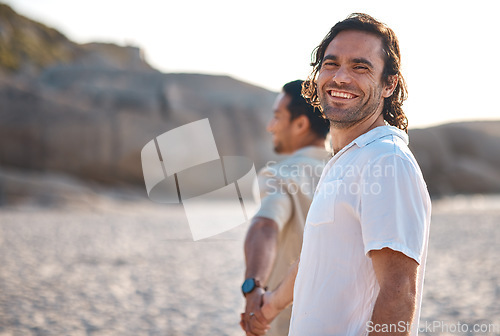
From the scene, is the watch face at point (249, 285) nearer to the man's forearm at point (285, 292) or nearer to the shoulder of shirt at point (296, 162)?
the man's forearm at point (285, 292)

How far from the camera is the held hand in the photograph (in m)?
2.04

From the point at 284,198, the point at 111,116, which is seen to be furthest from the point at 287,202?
the point at 111,116

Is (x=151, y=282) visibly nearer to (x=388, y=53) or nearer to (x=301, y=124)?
(x=301, y=124)

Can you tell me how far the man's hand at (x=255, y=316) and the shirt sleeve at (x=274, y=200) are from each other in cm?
30

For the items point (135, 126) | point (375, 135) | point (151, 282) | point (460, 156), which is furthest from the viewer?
point (460, 156)

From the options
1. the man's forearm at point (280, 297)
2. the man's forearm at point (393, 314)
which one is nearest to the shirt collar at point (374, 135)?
the man's forearm at point (393, 314)

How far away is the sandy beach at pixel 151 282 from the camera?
218 inches

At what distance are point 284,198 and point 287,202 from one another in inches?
1.0

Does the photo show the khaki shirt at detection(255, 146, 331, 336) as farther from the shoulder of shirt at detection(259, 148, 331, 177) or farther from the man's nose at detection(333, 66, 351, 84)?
the man's nose at detection(333, 66, 351, 84)

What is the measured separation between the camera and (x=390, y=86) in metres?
1.57

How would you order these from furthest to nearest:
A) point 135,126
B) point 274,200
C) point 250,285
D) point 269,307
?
point 135,126
point 274,200
point 250,285
point 269,307

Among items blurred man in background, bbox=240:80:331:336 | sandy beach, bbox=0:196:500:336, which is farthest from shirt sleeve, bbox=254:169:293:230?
sandy beach, bbox=0:196:500:336

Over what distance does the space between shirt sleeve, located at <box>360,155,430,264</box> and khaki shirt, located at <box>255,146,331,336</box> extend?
1062 millimetres

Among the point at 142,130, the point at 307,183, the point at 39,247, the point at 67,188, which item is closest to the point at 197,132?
the point at 142,130
